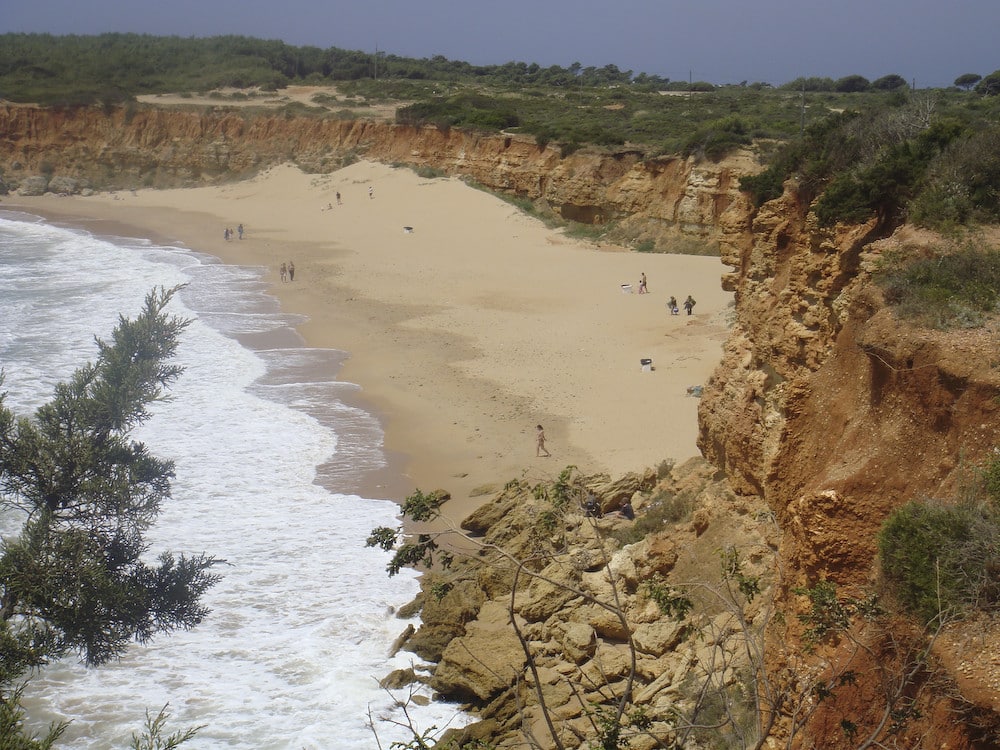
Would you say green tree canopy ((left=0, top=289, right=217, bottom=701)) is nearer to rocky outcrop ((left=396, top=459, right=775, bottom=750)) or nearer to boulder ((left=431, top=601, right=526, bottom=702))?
rocky outcrop ((left=396, top=459, right=775, bottom=750))

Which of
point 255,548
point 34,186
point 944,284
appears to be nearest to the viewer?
point 944,284

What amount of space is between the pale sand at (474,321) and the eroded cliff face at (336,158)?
1811 millimetres

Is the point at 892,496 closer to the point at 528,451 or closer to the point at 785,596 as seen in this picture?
the point at 785,596

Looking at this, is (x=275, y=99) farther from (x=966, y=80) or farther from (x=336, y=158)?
(x=966, y=80)

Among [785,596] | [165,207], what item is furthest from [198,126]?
[785,596]

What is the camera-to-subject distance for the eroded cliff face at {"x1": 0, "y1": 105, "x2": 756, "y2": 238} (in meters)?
36.9

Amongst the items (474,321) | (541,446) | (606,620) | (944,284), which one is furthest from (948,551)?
(474,321)

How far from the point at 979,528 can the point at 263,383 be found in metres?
19.0

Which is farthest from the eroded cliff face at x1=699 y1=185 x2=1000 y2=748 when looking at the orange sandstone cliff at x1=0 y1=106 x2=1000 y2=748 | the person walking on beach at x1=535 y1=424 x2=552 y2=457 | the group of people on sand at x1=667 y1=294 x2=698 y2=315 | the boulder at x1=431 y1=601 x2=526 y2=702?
the group of people on sand at x1=667 y1=294 x2=698 y2=315

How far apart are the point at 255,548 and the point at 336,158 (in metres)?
43.2

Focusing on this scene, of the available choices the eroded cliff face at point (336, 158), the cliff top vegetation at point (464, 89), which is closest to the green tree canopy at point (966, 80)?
the cliff top vegetation at point (464, 89)

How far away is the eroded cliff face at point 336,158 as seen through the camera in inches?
1453

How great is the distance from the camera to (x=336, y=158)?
5431 centimetres

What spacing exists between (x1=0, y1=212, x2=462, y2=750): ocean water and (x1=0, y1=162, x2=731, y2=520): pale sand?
1231 millimetres
